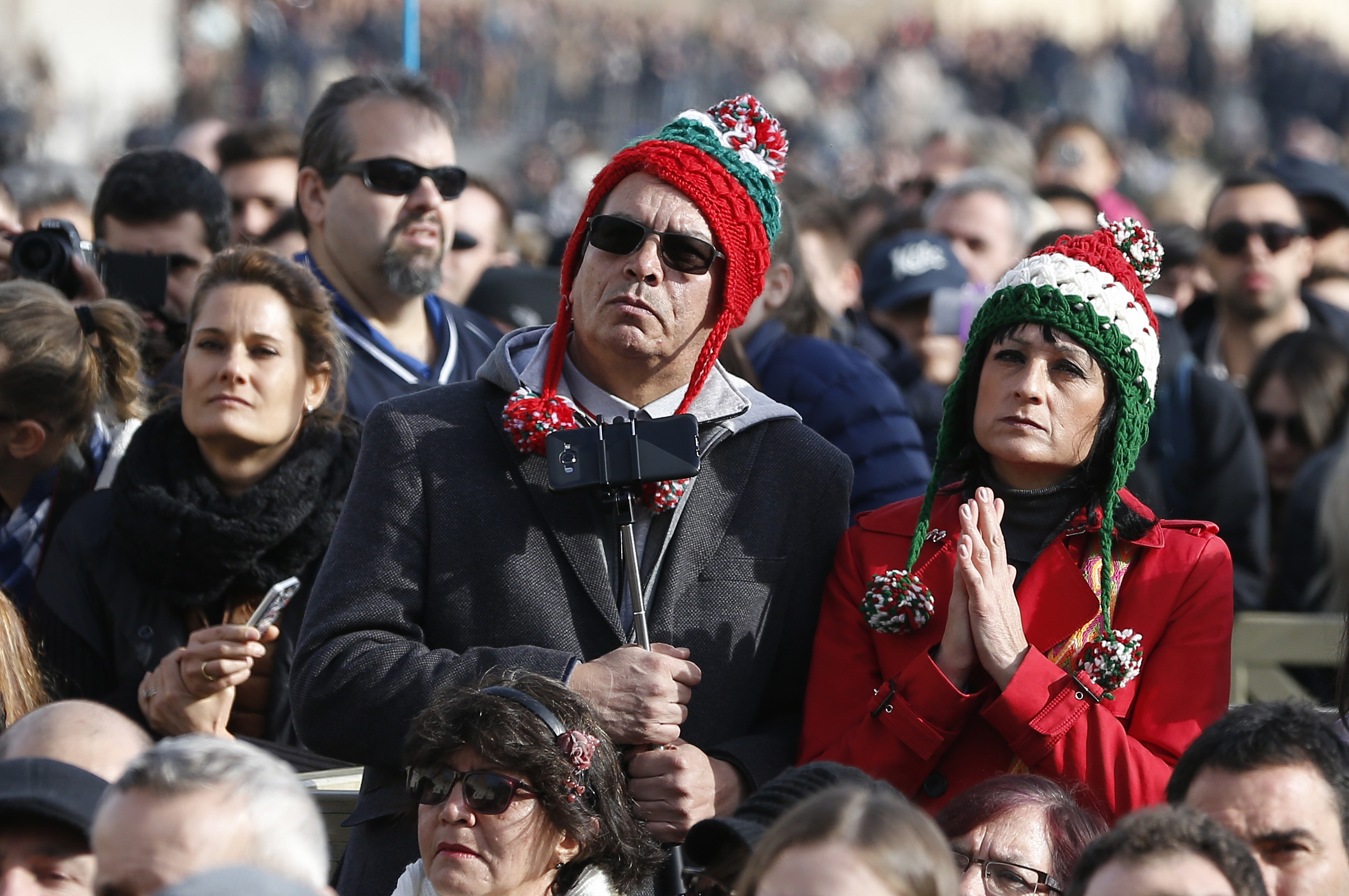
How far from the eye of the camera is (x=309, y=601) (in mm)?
3445

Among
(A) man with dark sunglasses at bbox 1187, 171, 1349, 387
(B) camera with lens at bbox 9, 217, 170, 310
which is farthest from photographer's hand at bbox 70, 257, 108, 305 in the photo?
(A) man with dark sunglasses at bbox 1187, 171, 1349, 387

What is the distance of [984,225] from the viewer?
664 cm

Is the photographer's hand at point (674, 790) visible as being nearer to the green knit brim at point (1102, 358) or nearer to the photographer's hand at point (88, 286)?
the green knit brim at point (1102, 358)

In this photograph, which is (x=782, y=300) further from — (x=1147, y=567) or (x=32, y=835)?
(x=32, y=835)

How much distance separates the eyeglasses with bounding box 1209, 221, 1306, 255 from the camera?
6.58 metres

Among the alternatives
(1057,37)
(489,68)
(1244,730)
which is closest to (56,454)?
(1244,730)

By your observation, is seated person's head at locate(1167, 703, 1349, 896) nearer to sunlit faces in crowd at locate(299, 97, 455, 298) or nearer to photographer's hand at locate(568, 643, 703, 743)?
photographer's hand at locate(568, 643, 703, 743)

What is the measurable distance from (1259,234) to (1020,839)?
4.01 metres

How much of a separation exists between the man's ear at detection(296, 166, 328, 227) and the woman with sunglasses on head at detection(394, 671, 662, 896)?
2.40 meters

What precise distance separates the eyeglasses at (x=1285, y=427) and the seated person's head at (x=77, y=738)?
4280 mm

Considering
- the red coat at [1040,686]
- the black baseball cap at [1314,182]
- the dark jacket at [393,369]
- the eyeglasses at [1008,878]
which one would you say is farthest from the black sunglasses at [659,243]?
the black baseball cap at [1314,182]

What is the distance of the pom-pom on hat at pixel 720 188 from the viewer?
356 centimetres

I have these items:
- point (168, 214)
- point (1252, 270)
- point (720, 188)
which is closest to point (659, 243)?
point (720, 188)

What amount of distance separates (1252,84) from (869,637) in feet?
72.2
